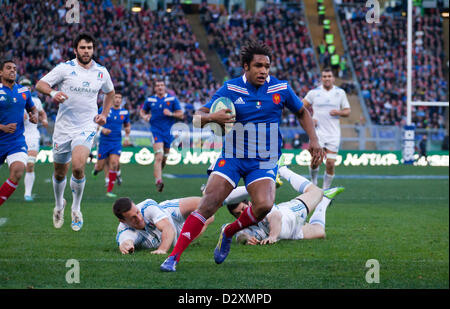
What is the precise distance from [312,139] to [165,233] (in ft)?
5.91

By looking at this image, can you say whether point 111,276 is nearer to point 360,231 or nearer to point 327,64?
point 360,231

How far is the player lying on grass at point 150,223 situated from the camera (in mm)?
6934

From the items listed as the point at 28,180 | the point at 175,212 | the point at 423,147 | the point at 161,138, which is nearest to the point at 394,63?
the point at 423,147

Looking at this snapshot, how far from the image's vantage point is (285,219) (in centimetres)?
809

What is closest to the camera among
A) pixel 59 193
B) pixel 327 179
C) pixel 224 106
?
pixel 224 106

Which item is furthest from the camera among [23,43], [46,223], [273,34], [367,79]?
[273,34]

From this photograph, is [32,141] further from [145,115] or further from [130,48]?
[130,48]

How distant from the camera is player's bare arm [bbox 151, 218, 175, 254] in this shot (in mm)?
7062

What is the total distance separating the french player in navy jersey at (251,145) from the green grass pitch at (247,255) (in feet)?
1.61

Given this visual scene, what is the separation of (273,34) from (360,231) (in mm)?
30743

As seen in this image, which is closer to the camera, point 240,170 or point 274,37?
point 240,170

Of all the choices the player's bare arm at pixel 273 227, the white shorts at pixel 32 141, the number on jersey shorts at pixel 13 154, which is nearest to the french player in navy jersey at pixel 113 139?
the white shorts at pixel 32 141
